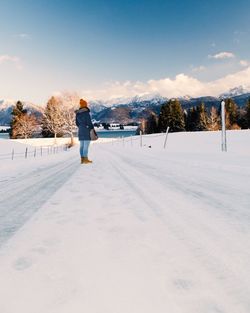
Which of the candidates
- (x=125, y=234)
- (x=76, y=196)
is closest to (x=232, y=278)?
(x=125, y=234)

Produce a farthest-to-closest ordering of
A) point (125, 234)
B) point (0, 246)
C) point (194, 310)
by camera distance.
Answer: point (125, 234) → point (0, 246) → point (194, 310)

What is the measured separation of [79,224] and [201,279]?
1.34 metres

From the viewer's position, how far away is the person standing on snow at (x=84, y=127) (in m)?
9.95

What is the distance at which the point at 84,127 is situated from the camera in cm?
1022

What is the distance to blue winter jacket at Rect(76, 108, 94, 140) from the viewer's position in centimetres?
1009

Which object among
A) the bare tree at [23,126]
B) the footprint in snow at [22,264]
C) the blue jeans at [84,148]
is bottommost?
the footprint in snow at [22,264]

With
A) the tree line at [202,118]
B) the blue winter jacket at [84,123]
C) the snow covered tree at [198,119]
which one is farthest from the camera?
the snow covered tree at [198,119]

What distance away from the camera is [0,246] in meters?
2.13

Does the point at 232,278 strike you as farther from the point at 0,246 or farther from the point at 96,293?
the point at 0,246

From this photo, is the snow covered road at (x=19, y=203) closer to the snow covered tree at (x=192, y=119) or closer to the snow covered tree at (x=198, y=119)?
the snow covered tree at (x=198, y=119)

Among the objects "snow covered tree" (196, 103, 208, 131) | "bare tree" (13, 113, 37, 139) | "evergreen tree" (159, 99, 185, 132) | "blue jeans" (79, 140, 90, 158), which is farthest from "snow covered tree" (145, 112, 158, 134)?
"blue jeans" (79, 140, 90, 158)

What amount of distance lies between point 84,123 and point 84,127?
128mm

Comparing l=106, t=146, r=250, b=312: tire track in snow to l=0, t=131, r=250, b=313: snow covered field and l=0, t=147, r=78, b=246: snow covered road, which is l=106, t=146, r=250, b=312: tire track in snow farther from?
l=0, t=147, r=78, b=246: snow covered road

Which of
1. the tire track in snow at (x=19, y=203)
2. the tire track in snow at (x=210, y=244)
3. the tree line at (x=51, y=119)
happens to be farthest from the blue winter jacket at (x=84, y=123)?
the tree line at (x=51, y=119)
